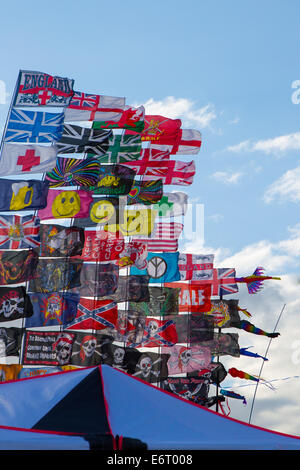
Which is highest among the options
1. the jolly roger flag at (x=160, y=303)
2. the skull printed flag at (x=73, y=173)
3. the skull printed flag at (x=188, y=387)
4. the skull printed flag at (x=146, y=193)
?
the skull printed flag at (x=146, y=193)

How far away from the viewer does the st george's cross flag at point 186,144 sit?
34.3 meters

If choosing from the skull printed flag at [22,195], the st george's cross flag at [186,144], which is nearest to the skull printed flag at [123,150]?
the st george's cross flag at [186,144]

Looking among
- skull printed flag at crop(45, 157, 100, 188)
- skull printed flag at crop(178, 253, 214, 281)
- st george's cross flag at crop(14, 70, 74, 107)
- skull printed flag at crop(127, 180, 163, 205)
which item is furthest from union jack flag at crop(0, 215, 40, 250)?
skull printed flag at crop(178, 253, 214, 281)

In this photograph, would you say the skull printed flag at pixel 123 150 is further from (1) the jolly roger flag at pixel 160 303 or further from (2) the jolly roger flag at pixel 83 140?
(1) the jolly roger flag at pixel 160 303

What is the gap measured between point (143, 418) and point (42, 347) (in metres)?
16.6

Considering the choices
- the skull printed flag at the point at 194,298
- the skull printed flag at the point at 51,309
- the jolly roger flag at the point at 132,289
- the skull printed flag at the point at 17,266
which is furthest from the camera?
the skull printed flag at the point at 194,298

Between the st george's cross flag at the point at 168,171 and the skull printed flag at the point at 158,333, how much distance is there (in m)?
7.92

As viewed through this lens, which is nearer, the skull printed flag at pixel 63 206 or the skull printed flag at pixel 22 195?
the skull printed flag at pixel 22 195

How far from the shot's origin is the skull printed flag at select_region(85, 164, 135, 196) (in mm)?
28469

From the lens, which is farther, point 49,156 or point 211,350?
point 211,350

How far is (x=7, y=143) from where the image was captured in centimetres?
2411

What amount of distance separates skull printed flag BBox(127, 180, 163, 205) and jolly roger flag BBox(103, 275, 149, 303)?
407 centimetres

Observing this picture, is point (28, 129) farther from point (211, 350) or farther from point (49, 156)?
point (211, 350)
